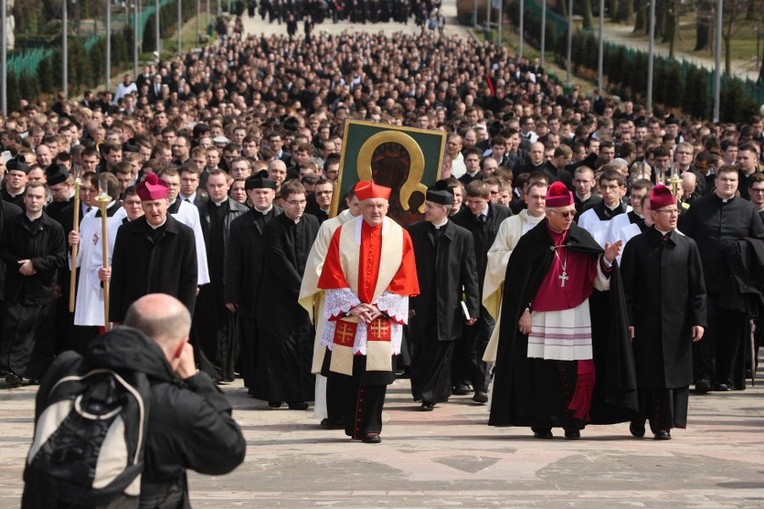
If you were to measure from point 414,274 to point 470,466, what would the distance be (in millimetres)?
1675

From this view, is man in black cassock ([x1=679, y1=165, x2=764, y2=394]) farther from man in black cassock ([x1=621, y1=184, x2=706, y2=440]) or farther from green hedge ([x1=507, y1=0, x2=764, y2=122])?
green hedge ([x1=507, y1=0, x2=764, y2=122])

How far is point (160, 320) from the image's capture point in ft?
19.8

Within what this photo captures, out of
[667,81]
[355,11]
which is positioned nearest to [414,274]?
[667,81]

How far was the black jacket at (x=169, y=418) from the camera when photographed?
19.4 feet

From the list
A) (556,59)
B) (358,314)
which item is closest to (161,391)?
(358,314)

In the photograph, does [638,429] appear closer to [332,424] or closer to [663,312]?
[663,312]

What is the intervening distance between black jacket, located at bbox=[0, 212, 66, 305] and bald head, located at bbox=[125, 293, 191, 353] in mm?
9380

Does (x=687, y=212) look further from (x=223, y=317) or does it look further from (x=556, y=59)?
(x=556, y=59)

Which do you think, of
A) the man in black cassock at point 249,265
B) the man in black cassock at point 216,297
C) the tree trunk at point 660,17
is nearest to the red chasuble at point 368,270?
the man in black cassock at point 249,265

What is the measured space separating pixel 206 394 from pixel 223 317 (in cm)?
971

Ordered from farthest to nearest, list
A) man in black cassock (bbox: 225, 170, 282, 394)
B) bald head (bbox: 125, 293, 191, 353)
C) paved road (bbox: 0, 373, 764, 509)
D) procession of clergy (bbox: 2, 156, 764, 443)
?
man in black cassock (bbox: 225, 170, 282, 394), procession of clergy (bbox: 2, 156, 764, 443), paved road (bbox: 0, 373, 764, 509), bald head (bbox: 125, 293, 191, 353)

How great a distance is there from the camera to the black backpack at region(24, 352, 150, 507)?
19.1 ft

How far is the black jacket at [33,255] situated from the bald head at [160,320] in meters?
9.38

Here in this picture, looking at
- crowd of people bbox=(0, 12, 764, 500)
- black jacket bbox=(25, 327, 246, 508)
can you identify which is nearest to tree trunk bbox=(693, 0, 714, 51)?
crowd of people bbox=(0, 12, 764, 500)
